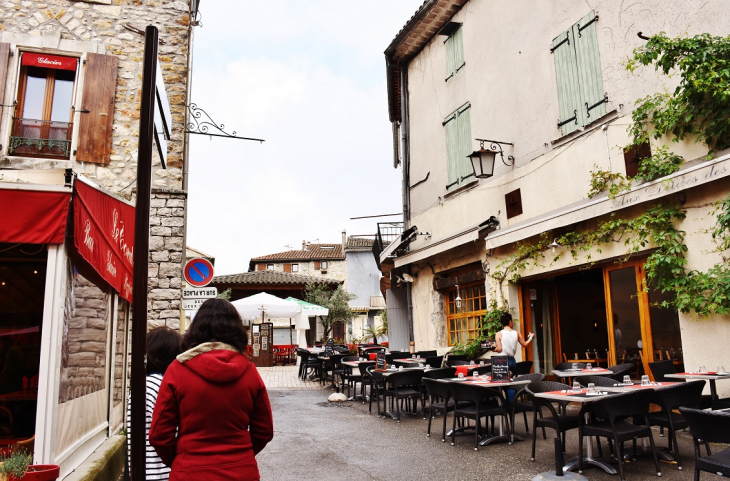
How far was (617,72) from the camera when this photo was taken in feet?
27.4

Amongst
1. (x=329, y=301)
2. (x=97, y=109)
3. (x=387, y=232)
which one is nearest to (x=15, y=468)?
(x=97, y=109)

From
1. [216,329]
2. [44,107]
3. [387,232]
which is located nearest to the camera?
[216,329]

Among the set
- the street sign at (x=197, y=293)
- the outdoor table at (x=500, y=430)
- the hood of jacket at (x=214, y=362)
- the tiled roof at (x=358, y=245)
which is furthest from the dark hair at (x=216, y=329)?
the tiled roof at (x=358, y=245)

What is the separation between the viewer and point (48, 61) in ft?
27.0

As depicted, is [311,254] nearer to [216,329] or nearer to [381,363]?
[381,363]

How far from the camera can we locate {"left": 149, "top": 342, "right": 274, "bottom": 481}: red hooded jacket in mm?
2471

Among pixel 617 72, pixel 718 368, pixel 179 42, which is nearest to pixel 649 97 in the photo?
pixel 617 72

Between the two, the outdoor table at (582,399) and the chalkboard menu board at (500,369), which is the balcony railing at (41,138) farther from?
the outdoor table at (582,399)

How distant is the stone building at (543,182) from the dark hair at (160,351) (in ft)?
19.6

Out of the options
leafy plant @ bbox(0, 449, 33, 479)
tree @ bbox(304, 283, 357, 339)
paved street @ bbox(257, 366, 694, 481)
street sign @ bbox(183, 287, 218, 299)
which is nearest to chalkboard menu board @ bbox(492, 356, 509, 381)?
paved street @ bbox(257, 366, 694, 481)

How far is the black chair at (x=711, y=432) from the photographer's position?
11.2 feet

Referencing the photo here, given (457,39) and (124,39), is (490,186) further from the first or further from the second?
(124,39)

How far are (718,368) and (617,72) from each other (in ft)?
14.6

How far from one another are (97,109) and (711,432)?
8258 mm
